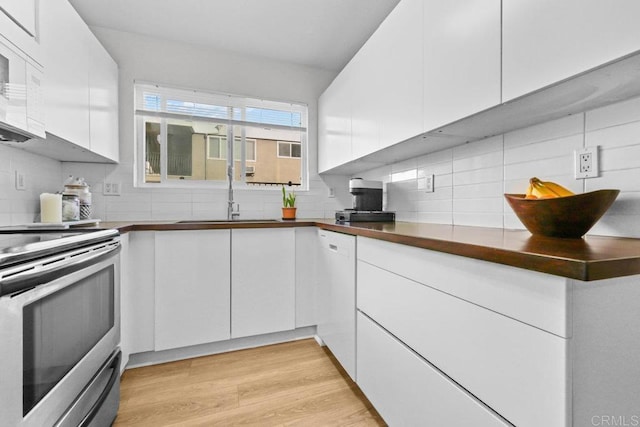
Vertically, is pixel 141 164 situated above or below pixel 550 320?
above

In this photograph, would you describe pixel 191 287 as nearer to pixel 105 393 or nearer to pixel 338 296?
pixel 105 393

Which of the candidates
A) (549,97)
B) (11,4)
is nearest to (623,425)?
(549,97)

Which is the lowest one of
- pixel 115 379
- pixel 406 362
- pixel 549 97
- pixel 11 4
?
pixel 115 379

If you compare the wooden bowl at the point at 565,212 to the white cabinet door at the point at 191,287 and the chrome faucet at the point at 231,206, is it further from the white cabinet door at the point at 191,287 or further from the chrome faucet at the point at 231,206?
the chrome faucet at the point at 231,206

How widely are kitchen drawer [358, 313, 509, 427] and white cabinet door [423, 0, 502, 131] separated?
3.18ft

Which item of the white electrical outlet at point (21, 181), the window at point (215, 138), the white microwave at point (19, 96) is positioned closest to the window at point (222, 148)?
the window at point (215, 138)

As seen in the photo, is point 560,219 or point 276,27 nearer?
point 560,219

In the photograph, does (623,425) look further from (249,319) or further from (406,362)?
(249,319)

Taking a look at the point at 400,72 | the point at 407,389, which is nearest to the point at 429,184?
the point at 400,72

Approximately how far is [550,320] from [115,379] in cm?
168

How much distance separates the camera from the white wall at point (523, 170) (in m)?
0.95

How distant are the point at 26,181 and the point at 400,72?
2281 millimetres

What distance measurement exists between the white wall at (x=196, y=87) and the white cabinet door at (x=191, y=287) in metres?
0.68

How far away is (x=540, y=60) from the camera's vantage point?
2.89 feet
